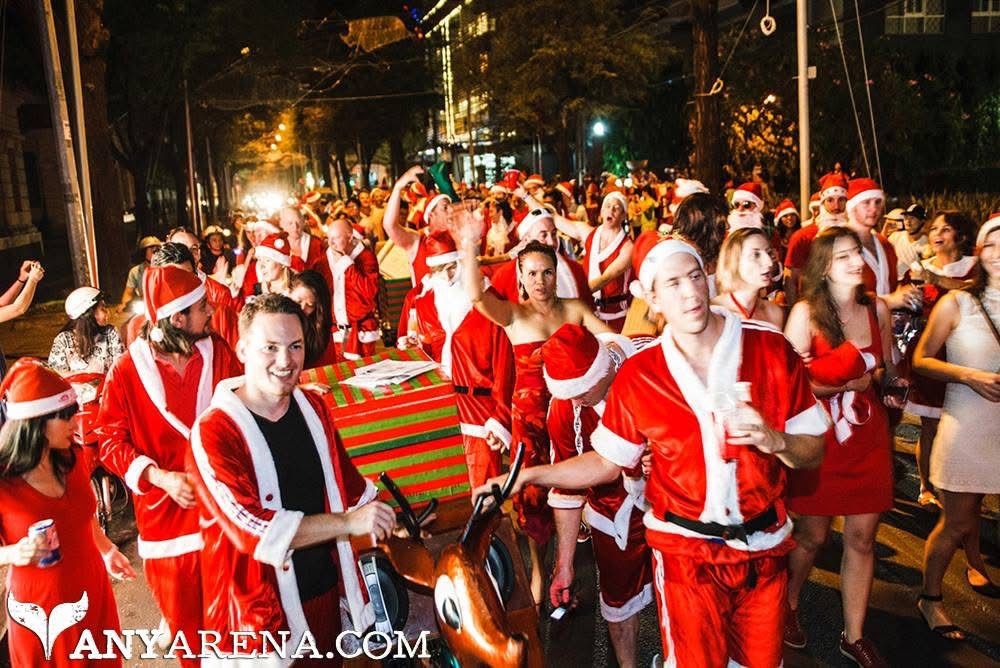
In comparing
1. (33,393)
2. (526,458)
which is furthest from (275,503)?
(526,458)

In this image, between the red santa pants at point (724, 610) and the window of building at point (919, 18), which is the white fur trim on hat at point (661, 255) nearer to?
the red santa pants at point (724, 610)

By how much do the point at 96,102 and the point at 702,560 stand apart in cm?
2001

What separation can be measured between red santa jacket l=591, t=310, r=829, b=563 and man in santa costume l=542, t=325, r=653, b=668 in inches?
25.3

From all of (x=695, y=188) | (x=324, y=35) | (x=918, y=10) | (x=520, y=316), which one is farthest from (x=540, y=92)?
(x=520, y=316)

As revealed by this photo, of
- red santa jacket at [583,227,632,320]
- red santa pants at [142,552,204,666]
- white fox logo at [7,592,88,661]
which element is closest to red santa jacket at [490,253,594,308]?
red santa jacket at [583,227,632,320]

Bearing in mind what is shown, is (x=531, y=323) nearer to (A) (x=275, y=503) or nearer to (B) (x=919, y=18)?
(A) (x=275, y=503)

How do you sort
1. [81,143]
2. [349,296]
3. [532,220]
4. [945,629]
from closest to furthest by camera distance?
[945,629] < [532,220] < [349,296] < [81,143]

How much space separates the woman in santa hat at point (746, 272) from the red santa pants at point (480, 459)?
174 centimetres

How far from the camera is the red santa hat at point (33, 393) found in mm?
3922

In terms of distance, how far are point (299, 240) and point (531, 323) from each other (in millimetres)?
4484

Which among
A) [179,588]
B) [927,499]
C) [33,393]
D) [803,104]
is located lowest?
[927,499]

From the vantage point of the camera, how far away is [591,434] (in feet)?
14.9

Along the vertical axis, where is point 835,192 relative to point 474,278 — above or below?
above

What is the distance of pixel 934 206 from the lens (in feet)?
68.7
